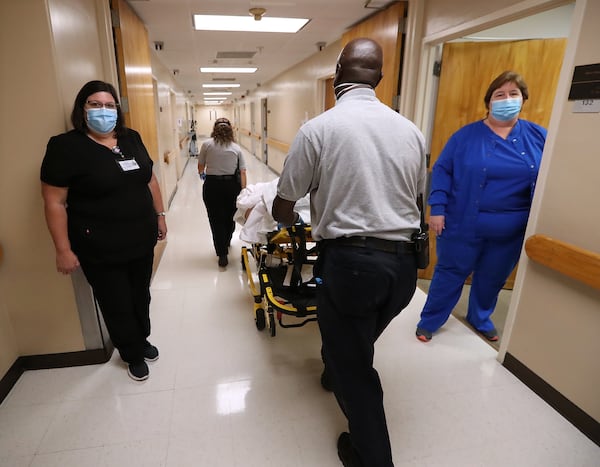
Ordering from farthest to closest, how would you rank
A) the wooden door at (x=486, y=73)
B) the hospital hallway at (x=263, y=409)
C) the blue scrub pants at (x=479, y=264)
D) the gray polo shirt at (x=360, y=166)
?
1. the wooden door at (x=486, y=73)
2. the blue scrub pants at (x=479, y=264)
3. the hospital hallway at (x=263, y=409)
4. the gray polo shirt at (x=360, y=166)

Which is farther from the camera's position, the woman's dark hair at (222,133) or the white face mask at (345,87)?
the woman's dark hair at (222,133)

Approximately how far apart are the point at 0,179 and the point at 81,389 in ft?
3.84

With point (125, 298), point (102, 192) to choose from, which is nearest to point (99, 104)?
point (102, 192)

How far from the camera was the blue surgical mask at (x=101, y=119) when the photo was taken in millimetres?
1748

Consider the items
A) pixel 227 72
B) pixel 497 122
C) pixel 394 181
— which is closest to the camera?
pixel 394 181

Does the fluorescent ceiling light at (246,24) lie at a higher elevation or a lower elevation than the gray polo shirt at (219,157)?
higher

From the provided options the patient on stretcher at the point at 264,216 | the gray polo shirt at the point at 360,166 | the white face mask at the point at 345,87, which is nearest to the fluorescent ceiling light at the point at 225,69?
the patient on stretcher at the point at 264,216

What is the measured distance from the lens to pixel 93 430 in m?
1.74

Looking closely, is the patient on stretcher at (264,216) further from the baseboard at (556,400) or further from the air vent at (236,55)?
the air vent at (236,55)

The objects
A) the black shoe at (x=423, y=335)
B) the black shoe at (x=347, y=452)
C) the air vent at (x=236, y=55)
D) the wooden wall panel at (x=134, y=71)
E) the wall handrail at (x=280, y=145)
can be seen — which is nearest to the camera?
the black shoe at (x=347, y=452)

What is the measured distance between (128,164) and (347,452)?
167 cm

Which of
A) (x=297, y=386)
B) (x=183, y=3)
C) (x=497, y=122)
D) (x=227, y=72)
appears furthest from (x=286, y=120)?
(x=297, y=386)

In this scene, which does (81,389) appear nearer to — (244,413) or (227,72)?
(244,413)

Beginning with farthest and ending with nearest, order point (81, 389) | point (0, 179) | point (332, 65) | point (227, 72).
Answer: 1. point (227, 72)
2. point (332, 65)
3. point (81, 389)
4. point (0, 179)
